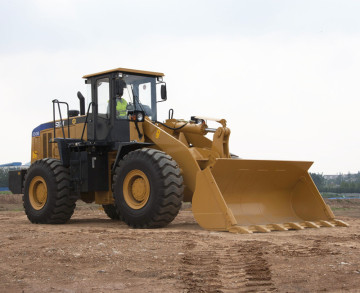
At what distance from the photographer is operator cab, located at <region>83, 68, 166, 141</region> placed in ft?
39.3

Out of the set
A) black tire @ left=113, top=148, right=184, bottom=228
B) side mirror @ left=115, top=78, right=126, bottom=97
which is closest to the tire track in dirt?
black tire @ left=113, top=148, right=184, bottom=228

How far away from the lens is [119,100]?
39.6 ft

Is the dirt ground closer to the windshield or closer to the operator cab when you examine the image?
the operator cab

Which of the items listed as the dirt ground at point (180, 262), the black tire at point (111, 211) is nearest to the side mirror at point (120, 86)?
the dirt ground at point (180, 262)

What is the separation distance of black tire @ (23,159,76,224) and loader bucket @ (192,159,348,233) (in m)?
3.59

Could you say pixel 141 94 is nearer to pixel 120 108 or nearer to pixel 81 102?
pixel 120 108

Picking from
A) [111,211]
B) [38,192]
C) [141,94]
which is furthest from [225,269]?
[111,211]

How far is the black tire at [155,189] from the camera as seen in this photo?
10055mm

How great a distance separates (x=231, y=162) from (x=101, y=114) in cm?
351

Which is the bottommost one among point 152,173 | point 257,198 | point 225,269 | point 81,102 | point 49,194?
point 225,269

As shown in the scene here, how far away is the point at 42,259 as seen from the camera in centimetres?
701

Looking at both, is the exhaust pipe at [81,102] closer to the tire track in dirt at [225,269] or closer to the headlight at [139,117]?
the headlight at [139,117]

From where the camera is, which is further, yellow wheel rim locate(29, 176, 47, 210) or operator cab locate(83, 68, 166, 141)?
yellow wheel rim locate(29, 176, 47, 210)

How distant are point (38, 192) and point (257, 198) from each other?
4.95 metres
